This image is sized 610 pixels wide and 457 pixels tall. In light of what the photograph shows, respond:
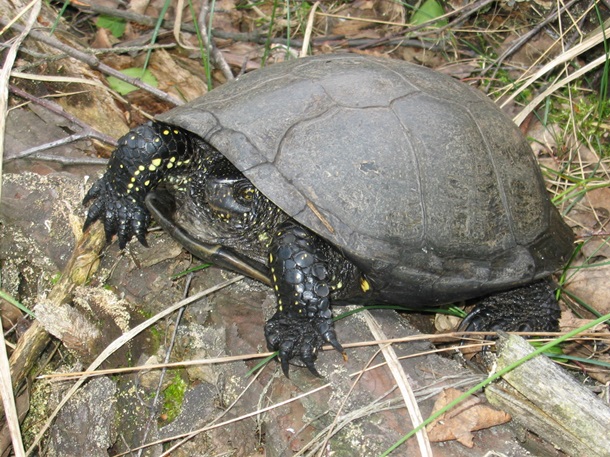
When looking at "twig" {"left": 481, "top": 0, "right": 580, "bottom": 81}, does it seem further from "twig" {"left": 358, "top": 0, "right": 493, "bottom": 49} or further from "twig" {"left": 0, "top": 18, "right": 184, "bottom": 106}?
"twig" {"left": 0, "top": 18, "right": 184, "bottom": 106}

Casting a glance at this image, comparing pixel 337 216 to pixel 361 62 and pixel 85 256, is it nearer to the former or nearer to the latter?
pixel 361 62

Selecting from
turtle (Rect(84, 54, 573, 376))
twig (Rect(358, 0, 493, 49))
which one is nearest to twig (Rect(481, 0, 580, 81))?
twig (Rect(358, 0, 493, 49))

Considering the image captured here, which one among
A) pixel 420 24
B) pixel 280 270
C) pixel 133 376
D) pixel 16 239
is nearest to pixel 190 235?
pixel 280 270

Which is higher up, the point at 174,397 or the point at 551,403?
the point at 551,403

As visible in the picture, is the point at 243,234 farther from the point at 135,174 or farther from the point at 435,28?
the point at 435,28

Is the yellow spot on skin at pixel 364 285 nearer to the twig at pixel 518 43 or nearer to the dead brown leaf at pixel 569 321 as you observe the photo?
the dead brown leaf at pixel 569 321

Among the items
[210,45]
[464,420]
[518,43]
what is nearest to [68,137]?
[210,45]

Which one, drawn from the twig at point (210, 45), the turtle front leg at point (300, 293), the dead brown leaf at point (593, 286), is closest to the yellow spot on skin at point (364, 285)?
the turtle front leg at point (300, 293)
